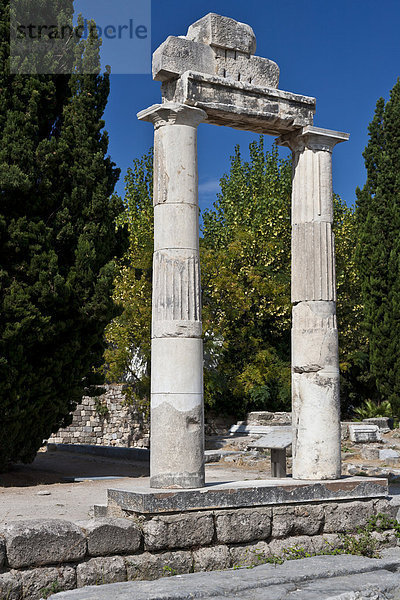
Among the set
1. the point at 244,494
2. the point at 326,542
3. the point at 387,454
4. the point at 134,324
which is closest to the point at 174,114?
the point at 244,494

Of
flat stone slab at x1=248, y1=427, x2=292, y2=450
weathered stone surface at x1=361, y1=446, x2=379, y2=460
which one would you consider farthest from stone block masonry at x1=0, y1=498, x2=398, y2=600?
weathered stone surface at x1=361, y1=446, x2=379, y2=460

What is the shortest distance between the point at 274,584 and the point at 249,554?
1.51 metres

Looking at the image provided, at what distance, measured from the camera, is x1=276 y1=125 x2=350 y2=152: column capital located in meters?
9.56

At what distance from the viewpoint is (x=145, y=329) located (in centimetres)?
2112

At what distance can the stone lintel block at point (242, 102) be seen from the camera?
8.68 meters

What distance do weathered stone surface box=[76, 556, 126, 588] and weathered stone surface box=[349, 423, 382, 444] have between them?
13076mm

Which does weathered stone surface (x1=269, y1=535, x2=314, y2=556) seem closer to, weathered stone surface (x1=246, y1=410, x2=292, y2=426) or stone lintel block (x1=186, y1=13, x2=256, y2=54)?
stone lintel block (x1=186, y1=13, x2=256, y2=54)

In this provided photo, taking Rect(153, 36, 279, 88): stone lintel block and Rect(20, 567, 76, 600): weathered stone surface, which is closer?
Rect(20, 567, 76, 600): weathered stone surface

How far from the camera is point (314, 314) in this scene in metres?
9.30

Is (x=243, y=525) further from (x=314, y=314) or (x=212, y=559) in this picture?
(x=314, y=314)

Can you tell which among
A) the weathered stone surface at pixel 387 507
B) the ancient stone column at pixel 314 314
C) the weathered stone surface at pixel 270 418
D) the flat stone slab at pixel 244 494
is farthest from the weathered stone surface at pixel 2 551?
the weathered stone surface at pixel 270 418

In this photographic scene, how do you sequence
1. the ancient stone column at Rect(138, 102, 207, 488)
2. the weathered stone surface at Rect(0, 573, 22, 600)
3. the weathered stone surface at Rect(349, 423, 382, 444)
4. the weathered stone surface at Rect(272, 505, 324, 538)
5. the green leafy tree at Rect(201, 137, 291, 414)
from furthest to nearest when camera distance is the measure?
the green leafy tree at Rect(201, 137, 291, 414) < the weathered stone surface at Rect(349, 423, 382, 444) < the weathered stone surface at Rect(272, 505, 324, 538) < the ancient stone column at Rect(138, 102, 207, 488) < the weathered stone surface at Rect(0, 573, 22, 600)

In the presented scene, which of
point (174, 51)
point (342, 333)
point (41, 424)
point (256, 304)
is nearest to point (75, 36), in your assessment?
point (174, 51)

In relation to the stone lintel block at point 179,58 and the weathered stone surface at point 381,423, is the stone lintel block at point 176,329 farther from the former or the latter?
the weathered stone surface at point 381,423
